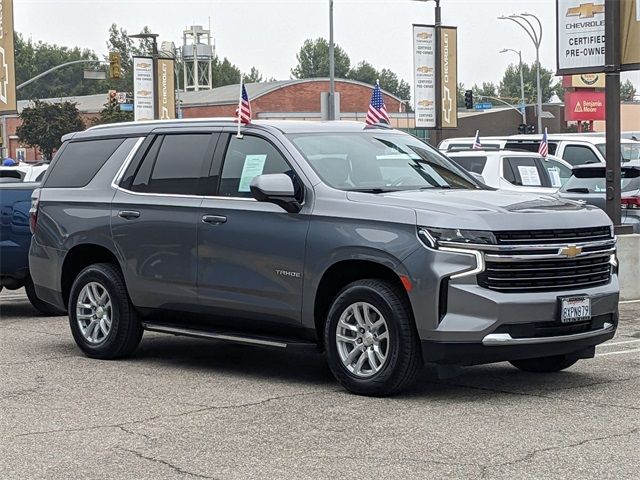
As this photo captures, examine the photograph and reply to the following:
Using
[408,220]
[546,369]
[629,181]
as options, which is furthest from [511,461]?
[629,181]

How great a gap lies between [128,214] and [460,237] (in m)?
3.27

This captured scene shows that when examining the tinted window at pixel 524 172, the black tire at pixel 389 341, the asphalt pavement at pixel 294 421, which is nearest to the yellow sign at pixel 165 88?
the tinted window at pixel 524 172

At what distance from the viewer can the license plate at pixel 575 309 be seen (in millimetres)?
8273

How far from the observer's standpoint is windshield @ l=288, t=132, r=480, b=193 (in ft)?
30.0

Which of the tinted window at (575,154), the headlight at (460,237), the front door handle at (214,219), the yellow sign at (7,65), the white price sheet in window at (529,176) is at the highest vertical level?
the yellow sign at (7,65)

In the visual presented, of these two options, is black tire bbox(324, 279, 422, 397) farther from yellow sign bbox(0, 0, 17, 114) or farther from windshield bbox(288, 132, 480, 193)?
yellow sign bbox(0, 0, 17, 114)

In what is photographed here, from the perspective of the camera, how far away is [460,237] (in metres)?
8.05

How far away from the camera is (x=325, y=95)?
32625 millimetres

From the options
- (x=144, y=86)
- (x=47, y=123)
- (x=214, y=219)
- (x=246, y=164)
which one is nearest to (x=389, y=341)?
(x=214, y=219)

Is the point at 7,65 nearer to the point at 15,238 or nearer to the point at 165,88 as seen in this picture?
the point at 165,88

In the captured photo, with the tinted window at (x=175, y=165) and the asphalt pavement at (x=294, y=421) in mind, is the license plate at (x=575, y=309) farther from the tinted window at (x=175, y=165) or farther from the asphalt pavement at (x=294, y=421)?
the tinted window at (x=175, y=165)

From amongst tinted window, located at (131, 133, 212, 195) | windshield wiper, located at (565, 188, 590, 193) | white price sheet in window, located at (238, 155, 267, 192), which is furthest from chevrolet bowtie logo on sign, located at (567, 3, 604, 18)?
white price sheet in window, located at (238, 155, 267, 192)

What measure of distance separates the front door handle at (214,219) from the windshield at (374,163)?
78 cm

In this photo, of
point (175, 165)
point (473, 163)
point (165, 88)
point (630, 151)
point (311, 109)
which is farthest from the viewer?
point (311, 109)
